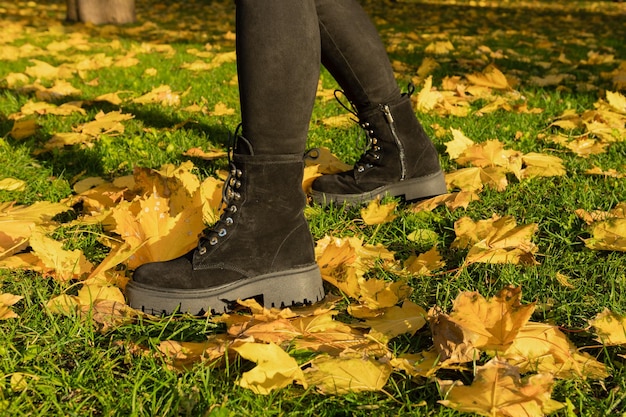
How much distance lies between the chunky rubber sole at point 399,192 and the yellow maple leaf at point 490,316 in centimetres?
97

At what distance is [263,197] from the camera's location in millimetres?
1585

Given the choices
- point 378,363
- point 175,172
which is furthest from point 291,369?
point 175,172

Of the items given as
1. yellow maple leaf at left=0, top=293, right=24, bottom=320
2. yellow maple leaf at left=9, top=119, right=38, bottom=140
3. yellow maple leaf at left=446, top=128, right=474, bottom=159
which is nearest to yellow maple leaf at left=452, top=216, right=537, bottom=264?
yellow maple leaf at left=446, top=128, right=474, bottom=159

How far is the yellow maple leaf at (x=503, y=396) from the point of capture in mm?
1123

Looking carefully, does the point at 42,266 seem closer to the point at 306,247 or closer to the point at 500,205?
the point at 306,247

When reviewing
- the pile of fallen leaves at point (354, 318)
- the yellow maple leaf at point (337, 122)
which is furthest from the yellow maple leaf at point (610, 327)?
the yellow maple leaf at point (337, 122)

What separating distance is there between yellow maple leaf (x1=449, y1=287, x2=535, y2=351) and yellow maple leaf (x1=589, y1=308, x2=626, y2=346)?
6.4 inches

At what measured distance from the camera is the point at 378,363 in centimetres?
127

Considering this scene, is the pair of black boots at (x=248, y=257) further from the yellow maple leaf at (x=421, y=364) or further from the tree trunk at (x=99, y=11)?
the tree trunk at (x=99, y=11)

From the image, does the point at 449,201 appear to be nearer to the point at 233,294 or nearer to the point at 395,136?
the point at 395,136

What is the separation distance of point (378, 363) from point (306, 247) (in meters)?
0.47

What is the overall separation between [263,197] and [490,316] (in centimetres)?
60

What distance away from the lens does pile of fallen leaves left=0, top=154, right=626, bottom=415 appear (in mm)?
1222

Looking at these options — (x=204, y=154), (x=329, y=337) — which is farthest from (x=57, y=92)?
(x=329, y=337)
